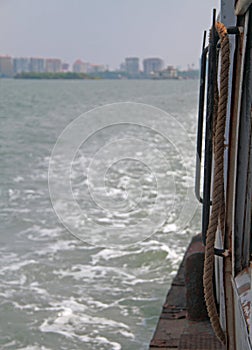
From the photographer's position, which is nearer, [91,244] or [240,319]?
[240,319]

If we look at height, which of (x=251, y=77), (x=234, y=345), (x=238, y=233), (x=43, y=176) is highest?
(x=251, y=77)

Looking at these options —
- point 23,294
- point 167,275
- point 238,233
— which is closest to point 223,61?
point 238,233

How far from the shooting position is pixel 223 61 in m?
2.04

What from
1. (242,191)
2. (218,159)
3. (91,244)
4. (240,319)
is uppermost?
(218,159)

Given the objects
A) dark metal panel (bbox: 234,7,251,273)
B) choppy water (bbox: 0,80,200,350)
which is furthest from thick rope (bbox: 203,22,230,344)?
choppy water (bbox: 0,80,200,350)

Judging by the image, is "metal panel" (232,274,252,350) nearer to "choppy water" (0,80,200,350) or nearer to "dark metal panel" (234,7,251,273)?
"dark metal panel" (234,7,251,273)

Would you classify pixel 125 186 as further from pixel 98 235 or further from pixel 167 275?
pixel 167 275

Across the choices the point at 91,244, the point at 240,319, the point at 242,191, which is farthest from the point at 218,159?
the point at 91,244

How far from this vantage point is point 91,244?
31.0 ft

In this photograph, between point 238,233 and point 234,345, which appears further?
point 234,345

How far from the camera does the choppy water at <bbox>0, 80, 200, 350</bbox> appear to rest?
6.21 m

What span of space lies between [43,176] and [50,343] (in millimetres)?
10783

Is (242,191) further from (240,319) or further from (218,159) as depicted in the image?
(240,319)

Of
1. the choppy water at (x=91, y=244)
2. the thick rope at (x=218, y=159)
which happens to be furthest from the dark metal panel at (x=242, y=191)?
the choppy water at (x=91, y=244)
